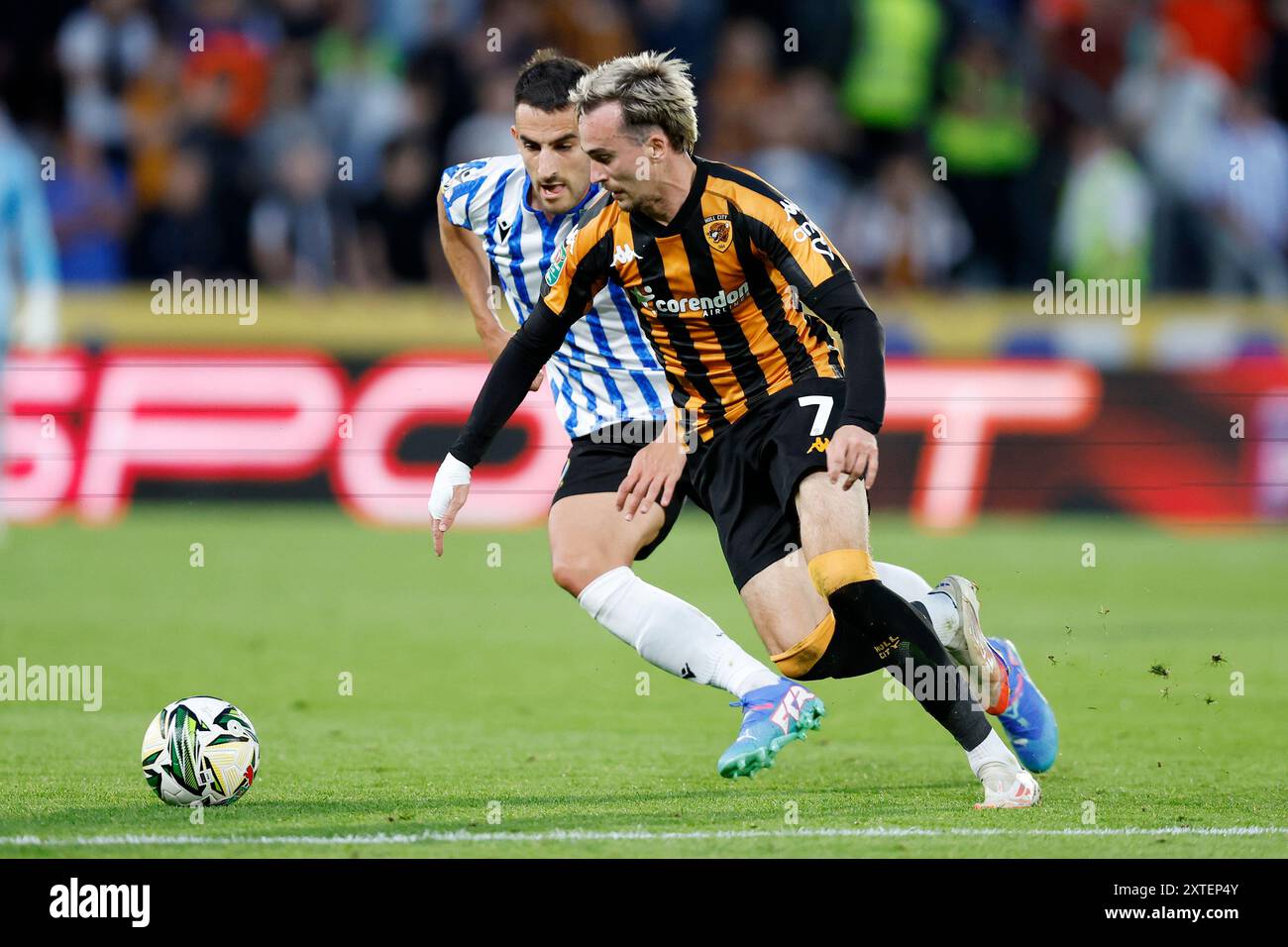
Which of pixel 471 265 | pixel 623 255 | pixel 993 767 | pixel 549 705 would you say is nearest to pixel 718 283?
pixel 623 255

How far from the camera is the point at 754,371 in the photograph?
6.19 m

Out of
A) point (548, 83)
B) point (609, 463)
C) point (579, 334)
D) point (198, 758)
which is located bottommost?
point (198, 758)

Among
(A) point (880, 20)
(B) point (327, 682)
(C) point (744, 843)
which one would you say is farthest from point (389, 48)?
(C) point (744, 843)

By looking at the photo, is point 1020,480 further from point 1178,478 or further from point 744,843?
point 744,843

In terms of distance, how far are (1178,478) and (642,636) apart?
28.2 ft

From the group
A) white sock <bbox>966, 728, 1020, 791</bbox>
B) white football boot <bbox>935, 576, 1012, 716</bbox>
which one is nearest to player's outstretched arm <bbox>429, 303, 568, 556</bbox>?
white football boot <bbox>935, 576, 1012, 716</bbox>

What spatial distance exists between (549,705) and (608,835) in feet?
9.13

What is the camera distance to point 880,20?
16250 millimetres

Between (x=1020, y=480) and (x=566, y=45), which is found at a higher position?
(x=566, y=45)

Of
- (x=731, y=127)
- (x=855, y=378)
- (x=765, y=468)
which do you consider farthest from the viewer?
(x=731, y=127)

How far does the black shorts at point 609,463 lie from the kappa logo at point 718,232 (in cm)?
102

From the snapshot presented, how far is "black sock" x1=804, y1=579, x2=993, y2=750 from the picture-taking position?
5.62 metres

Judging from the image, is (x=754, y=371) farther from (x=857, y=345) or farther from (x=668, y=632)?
(x=668, y=632)
